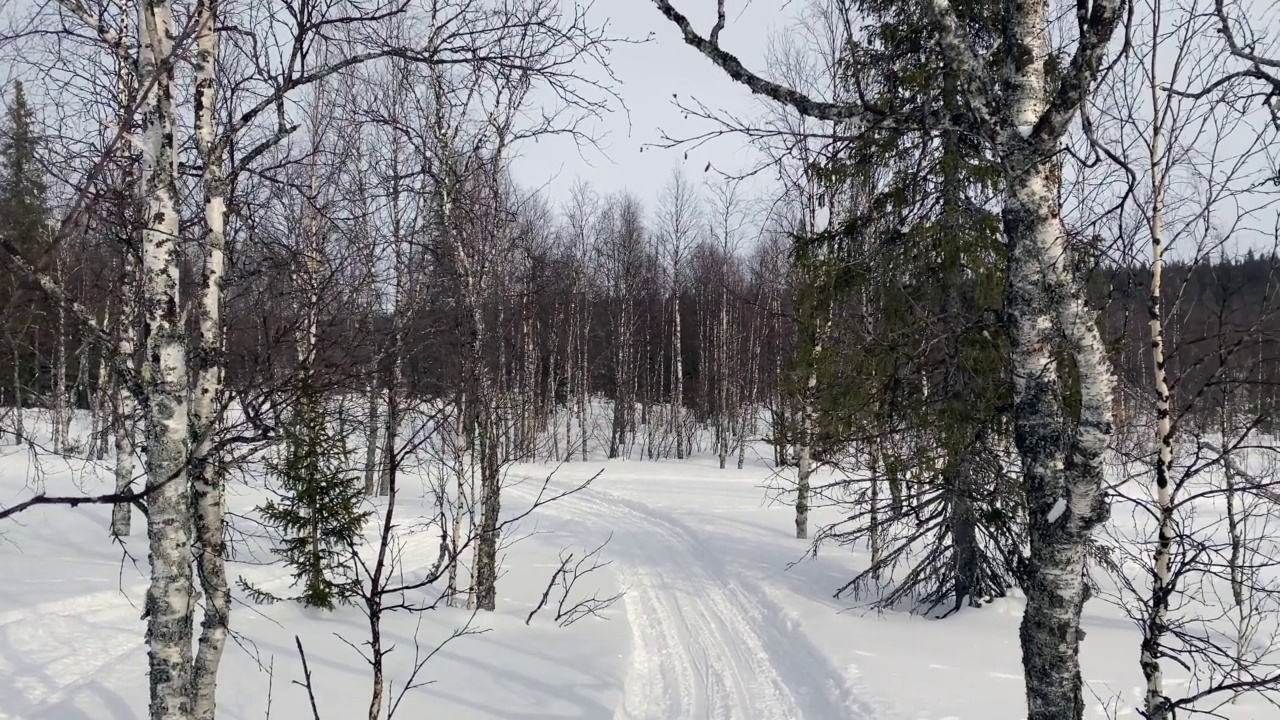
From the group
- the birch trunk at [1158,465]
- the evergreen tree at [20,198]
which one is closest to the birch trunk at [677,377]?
the birch trunk at [1158,465]

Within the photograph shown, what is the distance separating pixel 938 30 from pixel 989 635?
7.16m

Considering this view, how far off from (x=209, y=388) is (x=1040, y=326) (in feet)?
14.7

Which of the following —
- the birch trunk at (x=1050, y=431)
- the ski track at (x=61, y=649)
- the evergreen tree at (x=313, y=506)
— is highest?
Result: the birch trunk at (x=1050, y=431)

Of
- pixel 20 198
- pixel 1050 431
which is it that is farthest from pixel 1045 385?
pixel 20 198

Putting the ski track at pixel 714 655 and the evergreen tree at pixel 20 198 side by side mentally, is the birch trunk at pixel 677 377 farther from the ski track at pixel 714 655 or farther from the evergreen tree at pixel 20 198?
the evergreen tree at pixel 20 198

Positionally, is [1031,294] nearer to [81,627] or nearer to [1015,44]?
[1015,44]

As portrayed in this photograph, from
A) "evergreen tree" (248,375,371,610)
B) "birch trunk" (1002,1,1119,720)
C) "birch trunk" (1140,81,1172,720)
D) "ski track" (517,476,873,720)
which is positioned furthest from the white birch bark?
"birch trunk" (1140,81,1172,720)

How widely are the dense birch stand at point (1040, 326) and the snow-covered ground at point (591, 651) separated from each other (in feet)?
6.92

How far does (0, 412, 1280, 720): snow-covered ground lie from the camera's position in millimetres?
6070

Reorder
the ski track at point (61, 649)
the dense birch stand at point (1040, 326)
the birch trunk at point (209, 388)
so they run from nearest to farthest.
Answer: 1. the dense birch stand at point (1040, 326)
2. the birch trunk at point (209, 388)
3. the ski track at point (61, 649)

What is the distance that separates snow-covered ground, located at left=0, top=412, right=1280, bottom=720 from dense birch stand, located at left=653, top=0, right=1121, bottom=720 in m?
2.11

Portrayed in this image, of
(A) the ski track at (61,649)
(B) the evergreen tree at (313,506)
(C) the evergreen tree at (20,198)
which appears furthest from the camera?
(B) the evergreen tree at (313,506)

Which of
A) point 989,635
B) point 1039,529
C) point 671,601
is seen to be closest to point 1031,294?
point 1039,529

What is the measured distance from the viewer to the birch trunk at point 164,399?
337 centimetres
